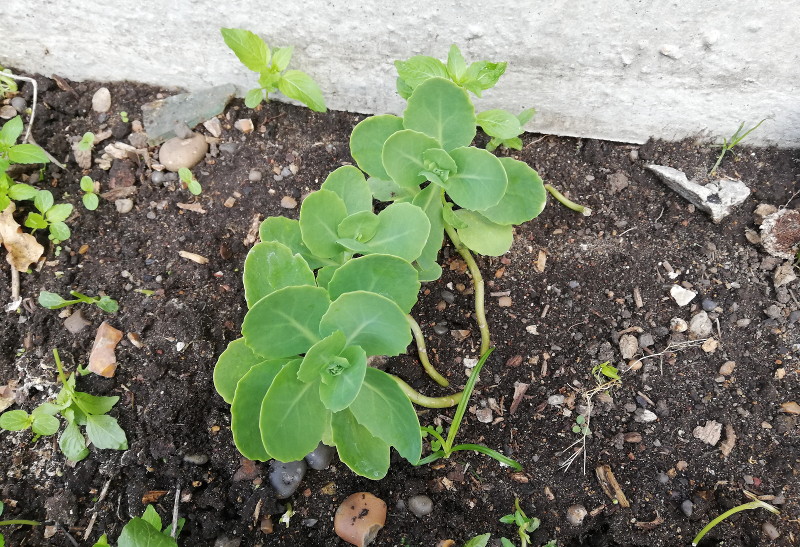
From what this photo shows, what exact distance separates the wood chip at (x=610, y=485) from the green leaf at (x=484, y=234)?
0.66m

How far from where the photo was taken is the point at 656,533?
1469mm

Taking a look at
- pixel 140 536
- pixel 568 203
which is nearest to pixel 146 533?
pixel 140 536

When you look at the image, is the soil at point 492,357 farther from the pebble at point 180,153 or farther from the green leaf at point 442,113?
the green leaf at point 442,113

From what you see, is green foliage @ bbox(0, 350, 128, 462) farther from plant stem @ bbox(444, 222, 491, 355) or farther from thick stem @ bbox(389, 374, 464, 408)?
plant stem @ bbox(444, 222, 491, 355)

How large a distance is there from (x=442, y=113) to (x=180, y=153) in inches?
37.3

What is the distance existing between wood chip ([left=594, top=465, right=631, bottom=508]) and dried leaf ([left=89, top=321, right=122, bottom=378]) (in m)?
1.38

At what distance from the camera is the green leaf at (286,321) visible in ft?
3.75

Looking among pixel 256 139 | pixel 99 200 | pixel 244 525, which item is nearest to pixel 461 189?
pixel 256 139

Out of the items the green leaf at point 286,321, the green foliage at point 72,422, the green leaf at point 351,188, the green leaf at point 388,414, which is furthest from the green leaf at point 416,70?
the green foliage at point 72,422

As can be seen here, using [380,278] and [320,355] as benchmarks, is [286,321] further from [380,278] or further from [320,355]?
[380,278]

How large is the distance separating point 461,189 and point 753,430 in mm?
1073

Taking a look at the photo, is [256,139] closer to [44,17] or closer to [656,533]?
[44,17]

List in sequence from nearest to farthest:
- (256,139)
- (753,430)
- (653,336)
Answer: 1. (753,430)
2. (653,336)
3. (256,139)

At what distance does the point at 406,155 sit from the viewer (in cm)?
137
